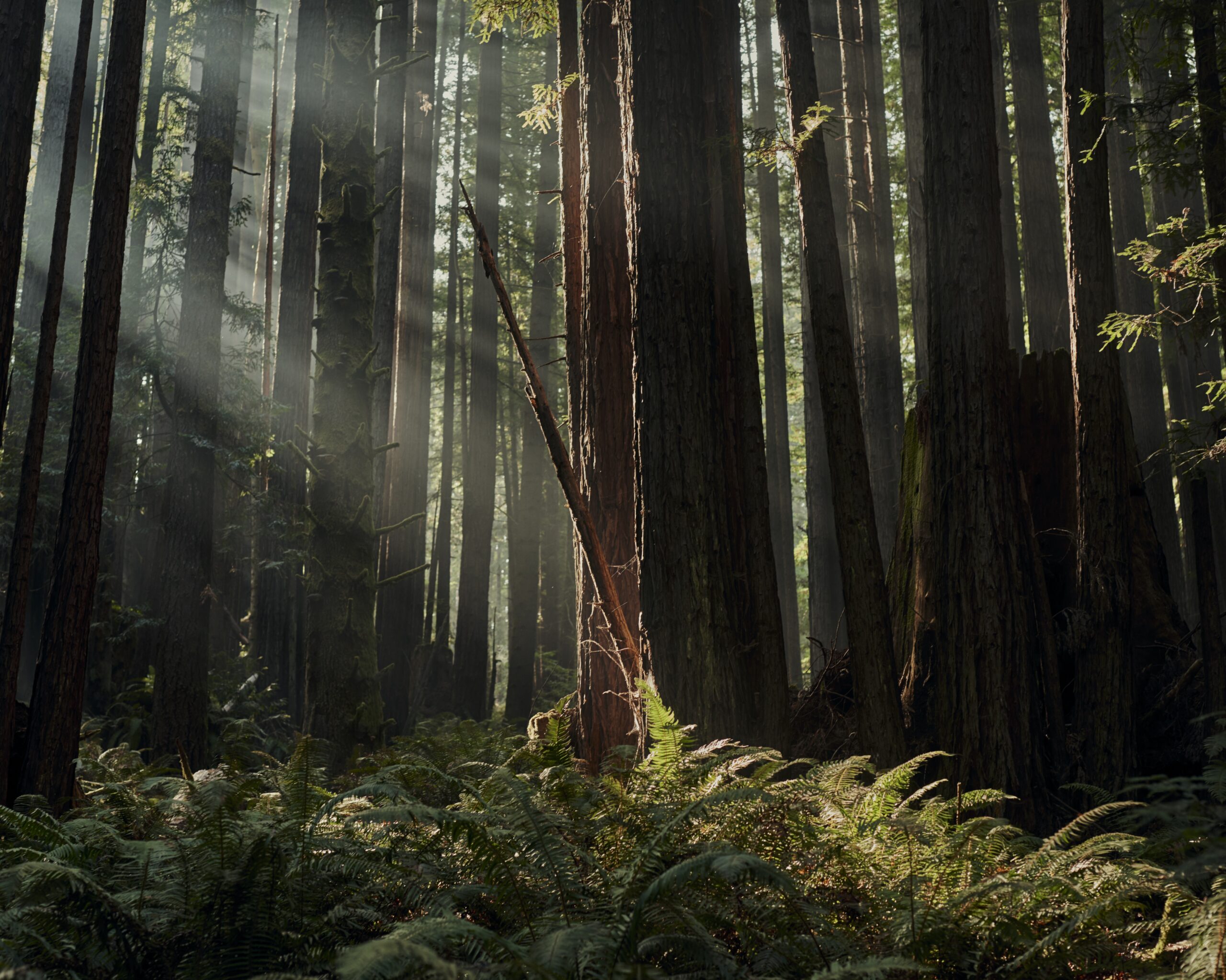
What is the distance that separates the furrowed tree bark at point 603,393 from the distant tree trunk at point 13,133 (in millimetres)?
3797

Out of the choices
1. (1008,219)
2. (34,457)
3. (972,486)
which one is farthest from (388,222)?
(972,486)

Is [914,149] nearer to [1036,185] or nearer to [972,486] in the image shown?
[1036,185]

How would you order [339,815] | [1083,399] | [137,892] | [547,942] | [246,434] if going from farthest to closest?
[246,434] < [1083,399] < [339,815] < [137,892] < [547,942]

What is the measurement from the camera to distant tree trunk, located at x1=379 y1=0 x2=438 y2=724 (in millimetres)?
18031

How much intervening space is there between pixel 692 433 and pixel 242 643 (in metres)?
19.4

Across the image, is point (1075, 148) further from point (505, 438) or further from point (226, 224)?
point (505, 438)

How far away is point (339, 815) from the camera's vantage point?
13.9ft

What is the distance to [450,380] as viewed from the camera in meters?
26.5

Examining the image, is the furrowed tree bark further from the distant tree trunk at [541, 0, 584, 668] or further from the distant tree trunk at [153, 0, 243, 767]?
the distant tree trunk at [153, 0, 243, 767]

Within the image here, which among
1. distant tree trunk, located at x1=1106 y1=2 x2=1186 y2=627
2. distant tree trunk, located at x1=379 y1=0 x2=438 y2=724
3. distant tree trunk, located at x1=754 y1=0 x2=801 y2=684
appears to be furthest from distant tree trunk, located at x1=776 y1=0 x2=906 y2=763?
distant tree trunk, located at x1=754 y1=0 x2=801 y2=684

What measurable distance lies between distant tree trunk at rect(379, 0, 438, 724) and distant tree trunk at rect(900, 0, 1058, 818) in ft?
40.6

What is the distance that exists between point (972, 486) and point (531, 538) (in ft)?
44.8

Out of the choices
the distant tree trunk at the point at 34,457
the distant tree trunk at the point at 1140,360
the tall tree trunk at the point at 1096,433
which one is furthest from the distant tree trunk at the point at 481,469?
the tall tree trunk at the point at 1096,433

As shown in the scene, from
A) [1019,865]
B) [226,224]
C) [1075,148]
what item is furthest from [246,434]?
[1019,865]
